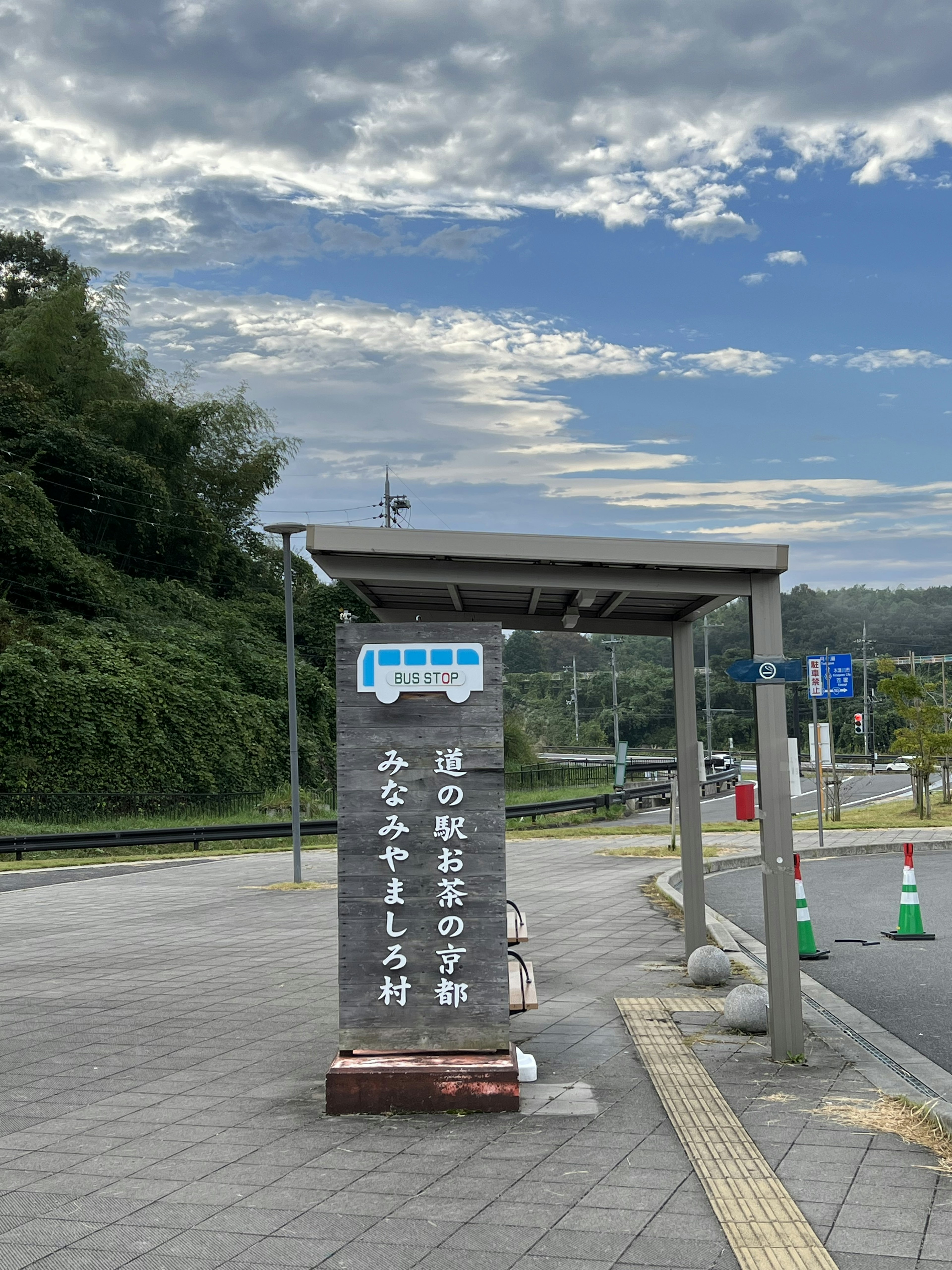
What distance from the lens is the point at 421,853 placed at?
6.38 meters

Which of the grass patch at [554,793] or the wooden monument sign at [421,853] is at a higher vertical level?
the wooden monument sign at [421,853]

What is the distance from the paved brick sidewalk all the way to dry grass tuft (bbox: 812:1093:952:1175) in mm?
121

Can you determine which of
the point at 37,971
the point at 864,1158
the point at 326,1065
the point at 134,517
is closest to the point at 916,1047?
the point at 864,1158

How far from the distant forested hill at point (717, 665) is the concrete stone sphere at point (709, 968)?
65.2 metres

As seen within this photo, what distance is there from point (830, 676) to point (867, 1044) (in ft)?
65.1

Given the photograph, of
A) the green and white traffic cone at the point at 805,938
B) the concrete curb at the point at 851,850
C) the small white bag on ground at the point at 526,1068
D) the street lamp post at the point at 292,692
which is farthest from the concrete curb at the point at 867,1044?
the concrete curb at the point at 851,850

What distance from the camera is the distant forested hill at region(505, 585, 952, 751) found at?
108188 mm

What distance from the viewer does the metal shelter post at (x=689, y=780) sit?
9.70 m

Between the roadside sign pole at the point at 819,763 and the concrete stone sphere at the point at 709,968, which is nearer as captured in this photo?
the concrete stone sphere at the point at 709,968

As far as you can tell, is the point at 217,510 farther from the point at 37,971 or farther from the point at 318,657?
the point at 37,971

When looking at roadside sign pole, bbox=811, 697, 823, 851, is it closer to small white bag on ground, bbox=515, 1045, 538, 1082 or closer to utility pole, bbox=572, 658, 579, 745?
small white bag on ground, bbox=515, 1045, 538, 1082

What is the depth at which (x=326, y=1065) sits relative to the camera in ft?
23.8

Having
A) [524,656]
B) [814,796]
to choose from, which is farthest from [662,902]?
[524,656]

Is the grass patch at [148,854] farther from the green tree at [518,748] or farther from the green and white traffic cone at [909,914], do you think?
the green tree at [518,748]
